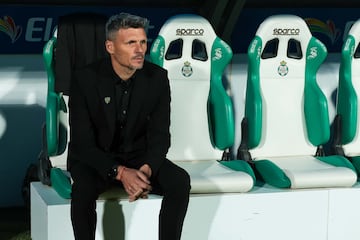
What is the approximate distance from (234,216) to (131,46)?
1225 millimetres

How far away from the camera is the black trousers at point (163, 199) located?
490 cm

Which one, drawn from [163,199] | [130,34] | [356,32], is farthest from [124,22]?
[356,32]

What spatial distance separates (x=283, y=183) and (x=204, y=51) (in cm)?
103

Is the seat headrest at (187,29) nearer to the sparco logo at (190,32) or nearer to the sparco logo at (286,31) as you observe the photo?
the sparco logo at (190,32)

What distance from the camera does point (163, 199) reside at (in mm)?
5039

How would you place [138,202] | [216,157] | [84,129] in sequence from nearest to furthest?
[84,129] → [138,202] → [216,157]

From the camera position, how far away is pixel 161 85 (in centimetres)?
520

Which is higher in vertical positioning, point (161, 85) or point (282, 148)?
point (161, 85)

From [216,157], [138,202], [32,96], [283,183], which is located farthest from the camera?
[32,96]

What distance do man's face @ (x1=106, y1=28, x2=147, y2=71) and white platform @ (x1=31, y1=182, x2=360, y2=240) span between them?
31.7 inches

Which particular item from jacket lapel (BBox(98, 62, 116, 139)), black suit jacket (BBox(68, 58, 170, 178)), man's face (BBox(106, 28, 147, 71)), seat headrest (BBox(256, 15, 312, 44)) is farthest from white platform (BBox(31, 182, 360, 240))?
seat headrest (BBox(256, 15, 312, 44))

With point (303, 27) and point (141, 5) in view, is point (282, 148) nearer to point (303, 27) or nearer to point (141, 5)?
point (303, 27)

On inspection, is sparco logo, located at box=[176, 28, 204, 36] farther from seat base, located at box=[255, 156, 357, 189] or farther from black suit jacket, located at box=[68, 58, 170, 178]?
black suit jacket, located at box=[68, 58, 170, 178]

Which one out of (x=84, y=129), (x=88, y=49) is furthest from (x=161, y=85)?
(x=88, y=49)
